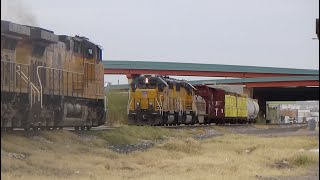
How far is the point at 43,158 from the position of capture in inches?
419

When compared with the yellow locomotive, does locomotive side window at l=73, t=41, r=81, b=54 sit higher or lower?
higher

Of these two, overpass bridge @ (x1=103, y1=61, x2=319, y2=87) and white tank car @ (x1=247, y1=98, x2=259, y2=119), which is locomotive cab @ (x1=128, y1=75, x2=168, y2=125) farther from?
overpass bridge @ (x1=103, y1=61, x2=319, y2=87)

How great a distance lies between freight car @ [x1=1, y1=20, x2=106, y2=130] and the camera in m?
12.3

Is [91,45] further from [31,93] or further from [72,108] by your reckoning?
[31,93]

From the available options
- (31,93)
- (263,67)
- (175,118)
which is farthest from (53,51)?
(263,67)

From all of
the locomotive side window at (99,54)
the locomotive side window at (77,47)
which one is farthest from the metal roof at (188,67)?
the locomotive side window at (77,47)

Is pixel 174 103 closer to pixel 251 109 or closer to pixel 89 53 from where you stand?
pixel 89 53

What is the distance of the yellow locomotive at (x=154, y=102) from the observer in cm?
2959

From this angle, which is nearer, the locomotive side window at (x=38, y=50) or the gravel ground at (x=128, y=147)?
the locomotive side window at (x=38, y=50)

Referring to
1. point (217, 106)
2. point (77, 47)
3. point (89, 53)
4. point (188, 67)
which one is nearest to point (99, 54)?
point (89, 53)

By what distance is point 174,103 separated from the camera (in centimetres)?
3241

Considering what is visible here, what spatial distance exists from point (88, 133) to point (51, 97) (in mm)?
2411

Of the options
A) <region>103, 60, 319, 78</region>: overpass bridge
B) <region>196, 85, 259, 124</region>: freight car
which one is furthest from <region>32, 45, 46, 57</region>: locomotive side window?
<region>103, 60, 319, 78</region>: overpass bridge

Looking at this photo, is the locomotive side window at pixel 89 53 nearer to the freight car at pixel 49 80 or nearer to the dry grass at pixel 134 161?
the freight car at pixel 49 80
